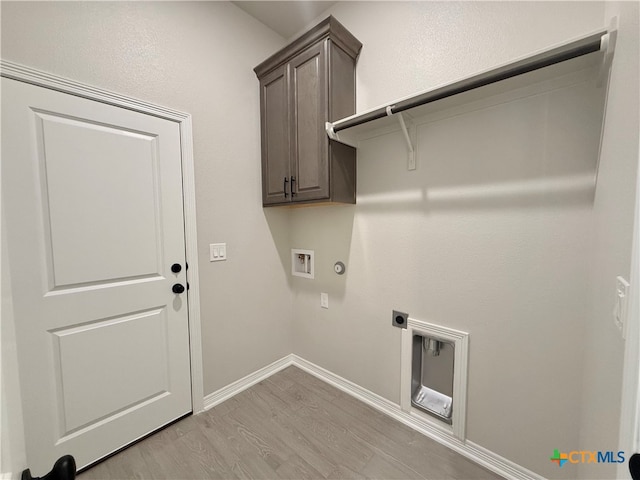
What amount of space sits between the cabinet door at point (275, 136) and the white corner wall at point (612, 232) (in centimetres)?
153

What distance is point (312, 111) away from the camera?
5.23 feet

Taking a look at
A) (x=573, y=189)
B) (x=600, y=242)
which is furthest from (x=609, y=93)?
(x=600, y=242)

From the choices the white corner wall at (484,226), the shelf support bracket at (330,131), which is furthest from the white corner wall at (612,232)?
the shelf support bracket at (330,131)

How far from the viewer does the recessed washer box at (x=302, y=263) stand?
2113mm

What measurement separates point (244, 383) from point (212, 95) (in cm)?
221

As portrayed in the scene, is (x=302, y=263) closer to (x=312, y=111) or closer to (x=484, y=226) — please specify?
(x=312, y=111)

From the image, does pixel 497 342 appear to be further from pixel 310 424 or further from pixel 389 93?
pixel 389 93

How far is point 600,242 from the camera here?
90 centimetres

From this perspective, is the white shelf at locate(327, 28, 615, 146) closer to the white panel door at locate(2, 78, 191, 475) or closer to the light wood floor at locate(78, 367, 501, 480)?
the white panel door at locate(2, 78, 191, 475)

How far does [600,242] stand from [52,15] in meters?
2.59

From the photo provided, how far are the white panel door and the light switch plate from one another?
0.21m

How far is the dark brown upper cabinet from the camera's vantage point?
1.54 metres

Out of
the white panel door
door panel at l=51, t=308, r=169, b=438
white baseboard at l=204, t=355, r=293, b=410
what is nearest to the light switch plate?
the white panel door

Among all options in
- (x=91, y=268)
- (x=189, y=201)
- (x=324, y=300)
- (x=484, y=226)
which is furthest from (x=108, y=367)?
(x=484, y=226)
